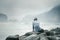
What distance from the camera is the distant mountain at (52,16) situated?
2553 millimetres

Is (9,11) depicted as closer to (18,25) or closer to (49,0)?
(18,25)

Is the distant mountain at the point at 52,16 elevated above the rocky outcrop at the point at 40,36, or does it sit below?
above

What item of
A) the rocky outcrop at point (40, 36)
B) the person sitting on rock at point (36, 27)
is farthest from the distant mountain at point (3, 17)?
the person sitting on rock at point (36, 27)

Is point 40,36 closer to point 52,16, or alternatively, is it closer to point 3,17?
point 52,16

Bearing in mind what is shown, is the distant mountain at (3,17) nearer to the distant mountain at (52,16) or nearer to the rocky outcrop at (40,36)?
the rocky outcrop at (40,36)

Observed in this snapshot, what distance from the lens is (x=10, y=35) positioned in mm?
2395

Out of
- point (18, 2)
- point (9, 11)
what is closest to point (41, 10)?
point (18, 2)

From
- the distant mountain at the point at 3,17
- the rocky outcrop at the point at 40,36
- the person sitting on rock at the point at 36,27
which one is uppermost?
the distant mountain at the point at 3,17

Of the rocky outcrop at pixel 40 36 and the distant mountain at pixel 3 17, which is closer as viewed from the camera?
the rocky outcrop at pixel 40 36

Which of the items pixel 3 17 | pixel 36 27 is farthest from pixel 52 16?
pixel 3 17

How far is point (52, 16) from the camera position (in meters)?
2.59

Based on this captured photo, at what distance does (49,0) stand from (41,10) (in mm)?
279

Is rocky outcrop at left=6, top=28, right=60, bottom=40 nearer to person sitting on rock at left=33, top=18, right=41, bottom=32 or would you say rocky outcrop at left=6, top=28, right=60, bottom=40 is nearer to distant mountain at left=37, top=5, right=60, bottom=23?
person sitting on rock at left=33, top=18, right=41, bottom=32

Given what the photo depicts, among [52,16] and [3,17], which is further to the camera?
[52,16]
